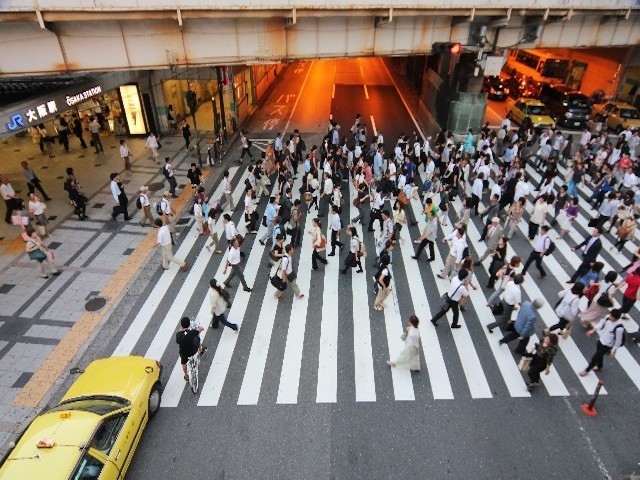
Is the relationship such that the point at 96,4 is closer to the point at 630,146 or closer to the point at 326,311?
the point at 326,311

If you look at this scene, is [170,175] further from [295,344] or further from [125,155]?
[295,344]

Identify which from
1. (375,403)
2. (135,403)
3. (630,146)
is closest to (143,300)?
(135,403)

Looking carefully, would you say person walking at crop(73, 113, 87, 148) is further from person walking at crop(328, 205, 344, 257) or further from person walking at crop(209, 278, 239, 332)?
person walking at crop(209, 278, 239, 332)

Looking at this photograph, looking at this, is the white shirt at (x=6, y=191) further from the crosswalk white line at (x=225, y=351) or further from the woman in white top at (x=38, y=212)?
the crosswalk white line at (x=225, y=351)

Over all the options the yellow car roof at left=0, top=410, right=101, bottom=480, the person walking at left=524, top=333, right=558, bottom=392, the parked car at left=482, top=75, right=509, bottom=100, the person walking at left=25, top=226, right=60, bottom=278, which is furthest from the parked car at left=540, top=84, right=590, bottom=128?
the yellow car roof at left=0, top=410, right=101, bottom=480

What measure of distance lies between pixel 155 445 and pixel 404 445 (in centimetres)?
461

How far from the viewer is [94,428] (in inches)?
255

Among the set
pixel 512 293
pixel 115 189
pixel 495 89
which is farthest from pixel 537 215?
pixel 495 89

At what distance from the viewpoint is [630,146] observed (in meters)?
18.5

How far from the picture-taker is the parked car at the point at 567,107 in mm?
23719

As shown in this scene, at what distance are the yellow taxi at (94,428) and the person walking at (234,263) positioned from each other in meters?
3.38

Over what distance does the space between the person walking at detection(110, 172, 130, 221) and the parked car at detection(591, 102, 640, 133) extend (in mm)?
24293

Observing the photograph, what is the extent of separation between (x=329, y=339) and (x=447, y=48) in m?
12.5

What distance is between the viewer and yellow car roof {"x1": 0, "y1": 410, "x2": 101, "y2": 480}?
5883 millimetres
